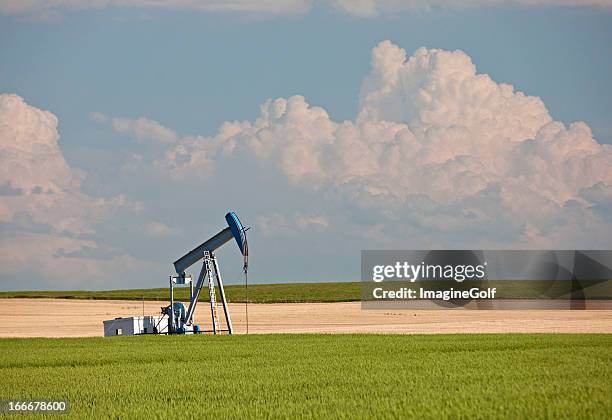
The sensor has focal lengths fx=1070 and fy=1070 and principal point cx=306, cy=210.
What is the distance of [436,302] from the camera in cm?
10375

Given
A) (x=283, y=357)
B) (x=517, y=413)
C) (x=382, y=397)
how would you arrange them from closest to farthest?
(x=517, y=413) < (x=382, y=397) < (x=283, y=357)

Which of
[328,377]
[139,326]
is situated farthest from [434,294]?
[328,377]

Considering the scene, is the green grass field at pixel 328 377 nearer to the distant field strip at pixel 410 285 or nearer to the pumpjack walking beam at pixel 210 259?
the pumpjack walking beam at pixel 210 259

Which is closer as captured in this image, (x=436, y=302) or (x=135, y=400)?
(x=135, y=400)

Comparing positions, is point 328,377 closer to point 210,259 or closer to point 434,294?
point 210,259

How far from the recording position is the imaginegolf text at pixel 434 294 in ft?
347

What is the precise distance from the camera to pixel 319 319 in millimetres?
81812

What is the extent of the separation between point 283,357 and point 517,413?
16.9 meters

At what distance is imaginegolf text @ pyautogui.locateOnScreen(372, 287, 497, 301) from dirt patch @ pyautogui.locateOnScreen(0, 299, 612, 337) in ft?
26.9

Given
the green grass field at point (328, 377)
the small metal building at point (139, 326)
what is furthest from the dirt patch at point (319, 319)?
the green grass field at point (328, 377)

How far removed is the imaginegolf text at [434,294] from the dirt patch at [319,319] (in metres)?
8.19

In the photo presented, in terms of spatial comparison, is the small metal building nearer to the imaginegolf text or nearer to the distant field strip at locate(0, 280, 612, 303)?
the distant field strip at locate(0, 280, 612, 303)

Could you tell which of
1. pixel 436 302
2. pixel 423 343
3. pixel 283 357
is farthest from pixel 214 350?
pixel 436 302

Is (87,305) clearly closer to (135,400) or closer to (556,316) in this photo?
(556,316)
